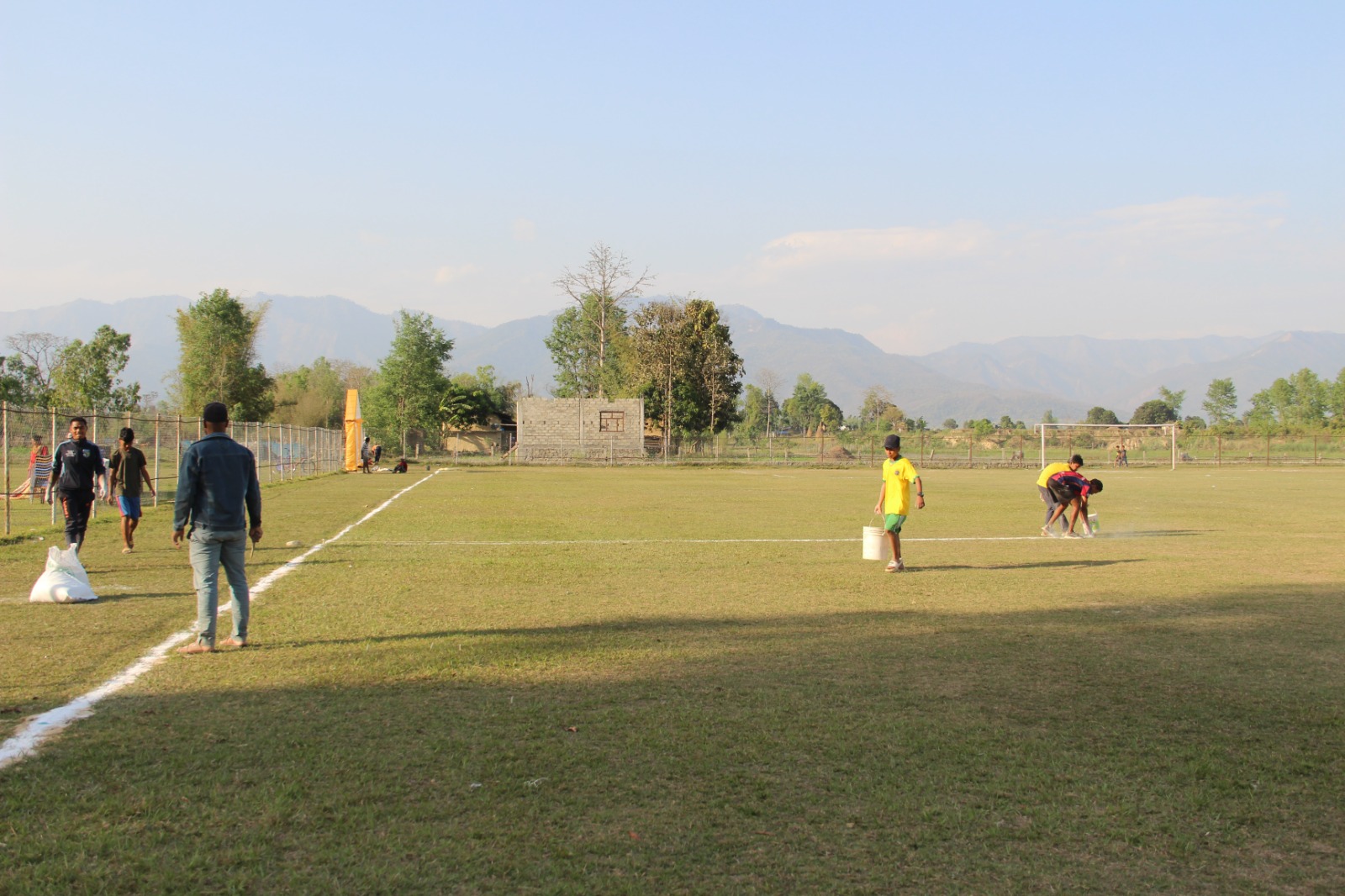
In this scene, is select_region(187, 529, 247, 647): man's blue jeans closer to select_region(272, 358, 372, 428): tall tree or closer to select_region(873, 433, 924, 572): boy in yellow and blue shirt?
select_region(873, 433, 924, 572): boy in yellow and blue shirt

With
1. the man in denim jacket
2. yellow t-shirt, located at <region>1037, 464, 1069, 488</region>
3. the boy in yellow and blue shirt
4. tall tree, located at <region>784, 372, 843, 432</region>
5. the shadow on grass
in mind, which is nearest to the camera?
the shadow on grass

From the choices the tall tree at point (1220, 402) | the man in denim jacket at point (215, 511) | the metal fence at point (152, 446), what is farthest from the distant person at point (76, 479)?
the tall tree at point (1220, 402)

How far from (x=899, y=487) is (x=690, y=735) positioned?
25.0 ft

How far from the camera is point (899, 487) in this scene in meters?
12.6

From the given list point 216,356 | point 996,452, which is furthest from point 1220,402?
point 216,356

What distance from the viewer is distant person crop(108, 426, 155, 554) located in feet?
47.3

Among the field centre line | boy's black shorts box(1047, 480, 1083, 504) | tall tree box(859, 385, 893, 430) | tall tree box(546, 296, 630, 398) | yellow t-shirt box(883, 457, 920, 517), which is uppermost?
tall tree box(546, 296, 630, 398)

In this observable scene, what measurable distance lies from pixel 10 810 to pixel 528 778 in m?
2.16

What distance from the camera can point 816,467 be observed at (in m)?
60.0

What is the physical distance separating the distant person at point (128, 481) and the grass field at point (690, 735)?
1.69m

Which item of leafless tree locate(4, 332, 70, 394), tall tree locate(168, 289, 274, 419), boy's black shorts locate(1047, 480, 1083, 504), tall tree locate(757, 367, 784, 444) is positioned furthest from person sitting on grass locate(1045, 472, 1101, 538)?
tall tree locate(757, 367, 784, 444)

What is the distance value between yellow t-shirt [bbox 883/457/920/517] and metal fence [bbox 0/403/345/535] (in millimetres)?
8603

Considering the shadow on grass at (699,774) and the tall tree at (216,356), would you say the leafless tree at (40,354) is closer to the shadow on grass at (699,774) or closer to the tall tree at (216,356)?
the tall tree at (216,356)

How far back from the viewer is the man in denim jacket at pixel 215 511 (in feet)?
26.0
